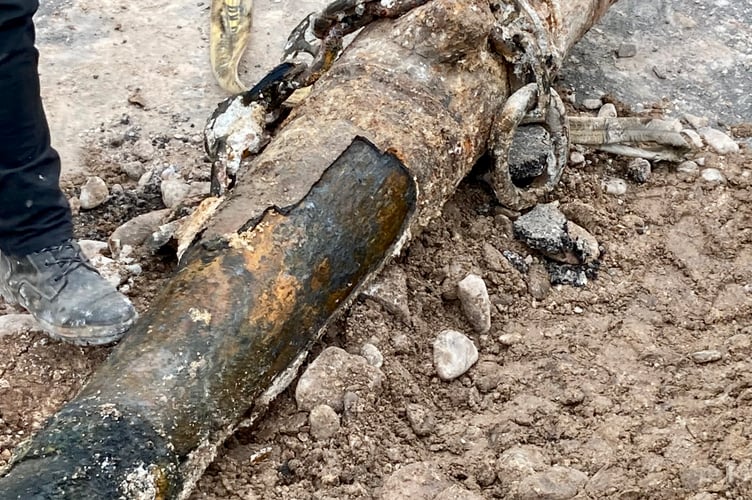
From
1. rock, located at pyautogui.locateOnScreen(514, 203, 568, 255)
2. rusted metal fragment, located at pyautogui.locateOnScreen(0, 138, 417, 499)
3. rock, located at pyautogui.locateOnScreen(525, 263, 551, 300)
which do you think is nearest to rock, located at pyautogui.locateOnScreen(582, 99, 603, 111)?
rock, located at pyautogui.locateOnScreen(514, 203, 568, 255)

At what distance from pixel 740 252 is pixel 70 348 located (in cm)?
226

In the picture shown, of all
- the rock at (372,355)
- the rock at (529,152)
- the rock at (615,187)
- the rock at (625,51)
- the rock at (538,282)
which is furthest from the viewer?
the rock at (625,51)

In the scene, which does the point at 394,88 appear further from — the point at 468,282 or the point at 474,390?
the point at 474,390

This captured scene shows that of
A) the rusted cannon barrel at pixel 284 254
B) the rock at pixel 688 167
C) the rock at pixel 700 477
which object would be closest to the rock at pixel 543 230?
the rusted cannon barrel at pixel 284 254

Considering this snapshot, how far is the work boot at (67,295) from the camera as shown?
260cm

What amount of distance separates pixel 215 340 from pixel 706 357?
1461 mm

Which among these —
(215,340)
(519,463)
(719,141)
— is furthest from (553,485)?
(719,141)

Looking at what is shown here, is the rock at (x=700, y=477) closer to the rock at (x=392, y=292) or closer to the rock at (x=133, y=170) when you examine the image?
the rock at (x=392, y=292)

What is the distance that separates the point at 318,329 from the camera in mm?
2453

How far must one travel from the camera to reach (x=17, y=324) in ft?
8.91

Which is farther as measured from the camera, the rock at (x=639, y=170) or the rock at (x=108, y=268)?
the rock at (x=639, y=170)

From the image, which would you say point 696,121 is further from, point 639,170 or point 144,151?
point 144,151

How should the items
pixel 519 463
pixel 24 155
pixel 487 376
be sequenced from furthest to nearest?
pixel 487 376 → pixel 24 155 → pixel 519 463

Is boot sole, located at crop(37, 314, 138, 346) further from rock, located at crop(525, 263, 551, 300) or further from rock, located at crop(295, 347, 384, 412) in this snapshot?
rock, located at crop(525, 263, 551, 300)
